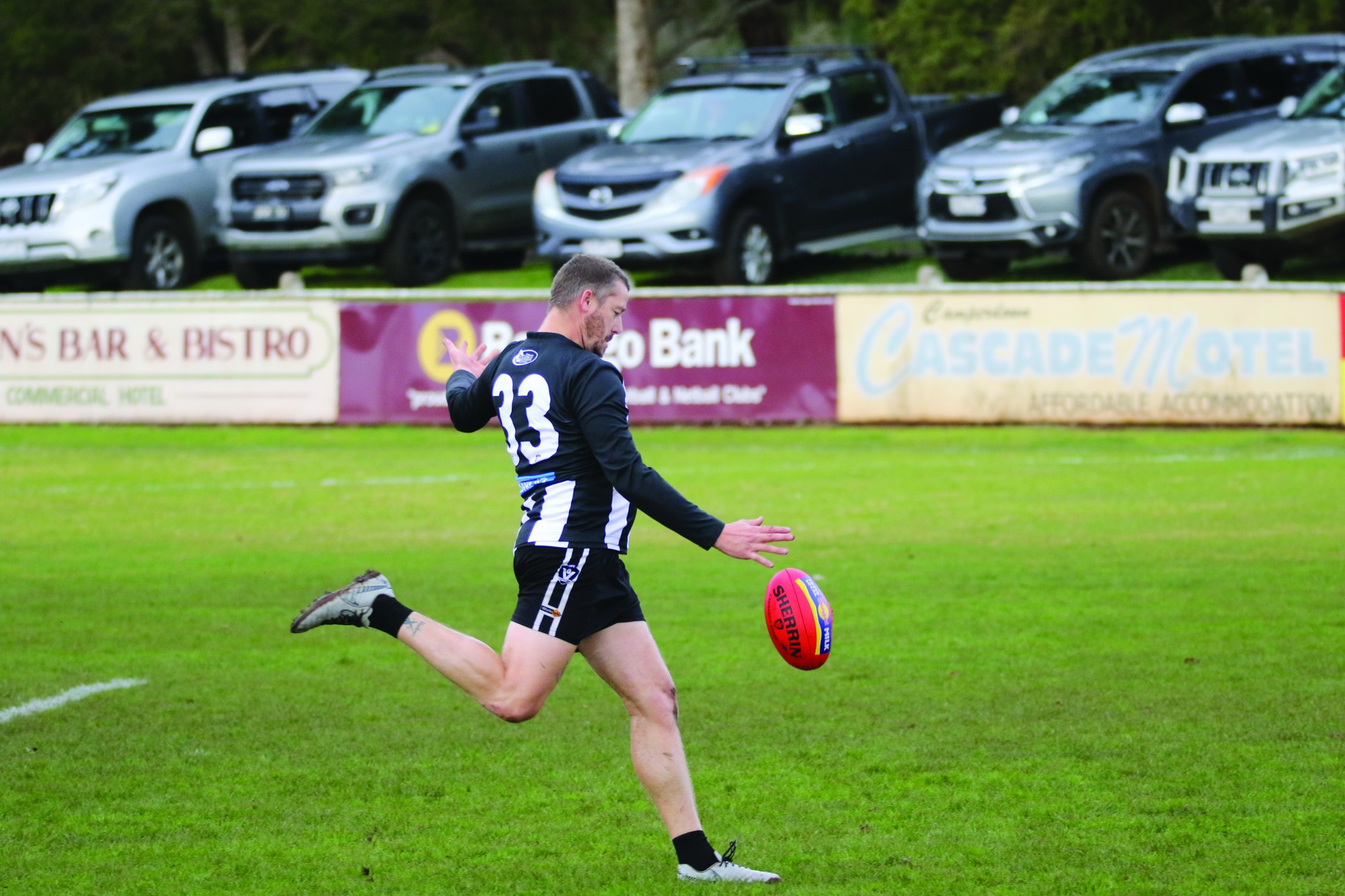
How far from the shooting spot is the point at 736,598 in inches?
427

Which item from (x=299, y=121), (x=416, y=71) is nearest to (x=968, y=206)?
(x=416, y=71)

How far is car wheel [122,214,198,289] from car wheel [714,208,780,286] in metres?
7.67

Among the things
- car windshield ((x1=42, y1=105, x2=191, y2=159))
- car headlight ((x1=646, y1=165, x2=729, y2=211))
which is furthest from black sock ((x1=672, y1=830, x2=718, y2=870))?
car windshield ((x1=42, y1=105, x2=191, y2=159))

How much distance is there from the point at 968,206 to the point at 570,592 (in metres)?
16.7

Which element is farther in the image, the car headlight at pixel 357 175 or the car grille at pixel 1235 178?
the car headlight at pixel 357 175

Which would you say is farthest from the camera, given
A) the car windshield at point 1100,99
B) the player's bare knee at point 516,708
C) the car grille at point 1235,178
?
the car windshield at point 1100,99

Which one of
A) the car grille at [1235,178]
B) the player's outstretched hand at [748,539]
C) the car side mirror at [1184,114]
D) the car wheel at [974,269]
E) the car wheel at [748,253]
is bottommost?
the car wheel at [974,269]

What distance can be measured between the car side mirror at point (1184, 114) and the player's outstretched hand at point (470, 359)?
16.8m

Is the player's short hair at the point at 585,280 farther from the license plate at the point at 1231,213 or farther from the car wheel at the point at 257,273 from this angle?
the car wheel at the point at 257,273

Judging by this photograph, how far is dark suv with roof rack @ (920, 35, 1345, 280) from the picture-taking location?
21.2 m

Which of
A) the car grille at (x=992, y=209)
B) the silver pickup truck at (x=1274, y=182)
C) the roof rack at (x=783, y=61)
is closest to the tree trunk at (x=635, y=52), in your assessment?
the roof rack at (x=783, y=61)

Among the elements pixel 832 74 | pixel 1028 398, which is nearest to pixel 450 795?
pixel 1028 398

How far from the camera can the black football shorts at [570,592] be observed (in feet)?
18.4

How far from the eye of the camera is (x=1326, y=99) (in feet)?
68.4
